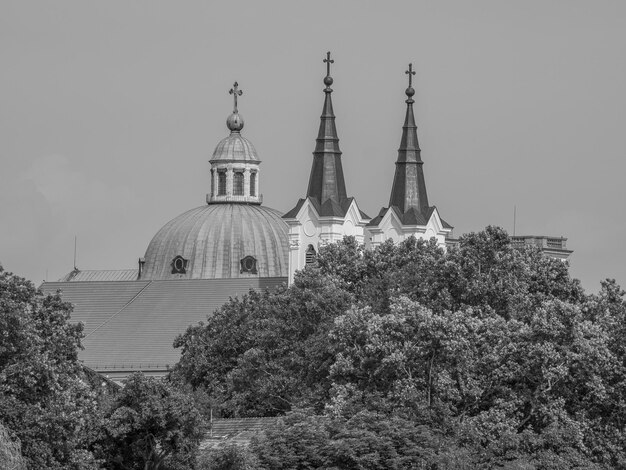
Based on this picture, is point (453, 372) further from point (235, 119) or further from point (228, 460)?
point (235, 119)

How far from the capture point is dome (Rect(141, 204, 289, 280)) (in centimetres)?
15688

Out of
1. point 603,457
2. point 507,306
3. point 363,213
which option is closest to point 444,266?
point 507,306

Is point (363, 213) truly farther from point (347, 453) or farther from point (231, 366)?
point (347, 453)

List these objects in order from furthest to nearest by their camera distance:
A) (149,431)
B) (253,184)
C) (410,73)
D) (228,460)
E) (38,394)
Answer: (253,184) < (410,73) < (149,431) < (228,460) < (38,394)

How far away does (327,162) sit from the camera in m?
139

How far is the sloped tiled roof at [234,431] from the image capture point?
7869 cm

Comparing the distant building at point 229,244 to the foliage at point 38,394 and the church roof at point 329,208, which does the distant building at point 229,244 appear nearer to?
the church roof at point 329,208

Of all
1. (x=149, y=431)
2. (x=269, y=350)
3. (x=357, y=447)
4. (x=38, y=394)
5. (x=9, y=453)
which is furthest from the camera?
(x=269, y=350)

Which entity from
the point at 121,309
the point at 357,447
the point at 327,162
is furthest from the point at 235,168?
the point at 357,447

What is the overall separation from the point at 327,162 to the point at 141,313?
15.4m

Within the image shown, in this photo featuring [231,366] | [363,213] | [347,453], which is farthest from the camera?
[363,213]

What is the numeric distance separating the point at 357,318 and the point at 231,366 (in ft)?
58.8

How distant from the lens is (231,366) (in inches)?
4082

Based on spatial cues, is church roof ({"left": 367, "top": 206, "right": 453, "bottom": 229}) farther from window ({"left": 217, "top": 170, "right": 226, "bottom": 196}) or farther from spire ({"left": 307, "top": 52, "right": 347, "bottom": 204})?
window ({"left": 217, "top": 170, "right": 226, "bottom": 196})
